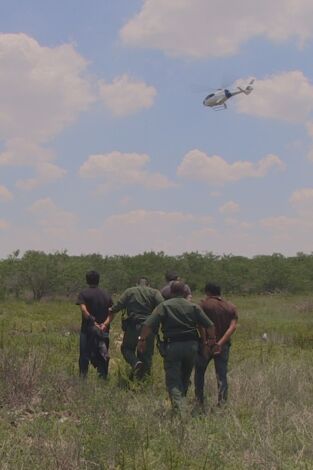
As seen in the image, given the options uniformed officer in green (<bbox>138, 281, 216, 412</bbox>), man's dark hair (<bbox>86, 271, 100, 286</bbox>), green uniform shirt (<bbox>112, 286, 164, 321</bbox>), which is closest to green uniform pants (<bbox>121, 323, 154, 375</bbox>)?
green uniform shirt (<bbox>112, 286, 164, 321</bbox>)

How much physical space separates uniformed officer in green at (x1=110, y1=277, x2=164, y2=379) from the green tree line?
25.3 m

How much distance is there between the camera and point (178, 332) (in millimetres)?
6980

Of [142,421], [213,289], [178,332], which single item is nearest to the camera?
[142,421]

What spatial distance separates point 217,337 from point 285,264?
138 ft

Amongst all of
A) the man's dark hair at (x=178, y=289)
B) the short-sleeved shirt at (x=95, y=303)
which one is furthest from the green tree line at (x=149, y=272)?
the man's dark hair at (x=178, y=289)

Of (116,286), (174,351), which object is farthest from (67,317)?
(116,286)

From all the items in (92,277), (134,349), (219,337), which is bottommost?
(134,349)

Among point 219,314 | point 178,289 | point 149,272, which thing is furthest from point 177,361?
point 149,272

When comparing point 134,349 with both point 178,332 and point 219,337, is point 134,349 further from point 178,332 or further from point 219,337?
point 178,332

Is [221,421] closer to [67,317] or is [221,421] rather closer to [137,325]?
[137,325]

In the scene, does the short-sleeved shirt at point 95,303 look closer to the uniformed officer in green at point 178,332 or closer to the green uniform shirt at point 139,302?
the green uniform shirt at point 139,302

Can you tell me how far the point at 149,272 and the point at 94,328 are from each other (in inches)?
1400

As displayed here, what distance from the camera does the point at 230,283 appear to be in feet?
151

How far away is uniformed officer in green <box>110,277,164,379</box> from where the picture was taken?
8148 mm
